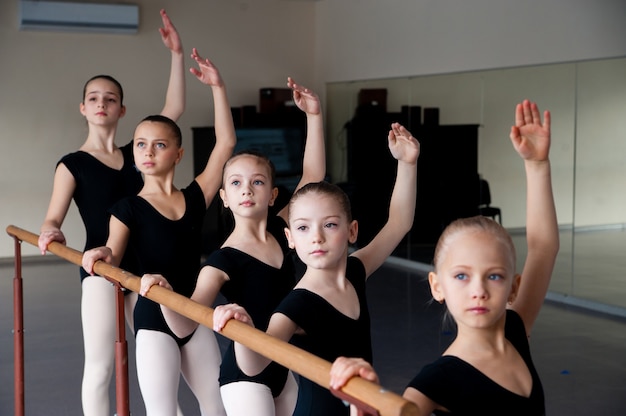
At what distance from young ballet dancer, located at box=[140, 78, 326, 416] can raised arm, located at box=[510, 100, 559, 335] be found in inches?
29.6

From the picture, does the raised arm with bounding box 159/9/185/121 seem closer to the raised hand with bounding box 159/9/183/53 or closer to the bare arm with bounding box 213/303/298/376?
the raised hand with bounding box 159/9/183/53

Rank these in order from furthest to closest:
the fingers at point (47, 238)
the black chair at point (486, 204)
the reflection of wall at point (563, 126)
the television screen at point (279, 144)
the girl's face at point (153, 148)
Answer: the television screen at point (279, 144) → the black chair at point (486, 204) → the reflection of wall at point (563, 126) → the fingers at point (47, 238) → the girl's face at point (153, 148)

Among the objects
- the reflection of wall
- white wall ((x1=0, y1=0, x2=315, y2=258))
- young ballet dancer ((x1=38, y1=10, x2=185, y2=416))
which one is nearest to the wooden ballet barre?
young ballet dancer ((x1=38, y1=10, x2=185, y2=416))

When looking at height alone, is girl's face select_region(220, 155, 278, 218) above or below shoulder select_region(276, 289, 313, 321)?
above

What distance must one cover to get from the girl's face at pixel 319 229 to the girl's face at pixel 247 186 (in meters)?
0.40

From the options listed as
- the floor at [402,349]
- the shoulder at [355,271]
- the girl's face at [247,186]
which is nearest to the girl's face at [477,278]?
the shoulder at [355,271]

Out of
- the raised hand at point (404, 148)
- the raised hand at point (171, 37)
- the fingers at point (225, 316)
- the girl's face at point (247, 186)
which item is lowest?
the fingers at point (225, 316)

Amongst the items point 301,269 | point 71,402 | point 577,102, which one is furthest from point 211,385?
point 301,269

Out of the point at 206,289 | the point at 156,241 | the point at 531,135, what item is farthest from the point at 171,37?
the point at 531,135

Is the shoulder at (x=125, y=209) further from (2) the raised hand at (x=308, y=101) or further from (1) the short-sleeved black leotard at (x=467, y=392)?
(1) the short-sleeved black leotard at (x=467, y=392)

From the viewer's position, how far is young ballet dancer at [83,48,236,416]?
279cm

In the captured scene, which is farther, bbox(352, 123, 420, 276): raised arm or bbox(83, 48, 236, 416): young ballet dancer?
bbox(83, 48, 236, 416): young ballet dancer

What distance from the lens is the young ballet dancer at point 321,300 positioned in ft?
6.69

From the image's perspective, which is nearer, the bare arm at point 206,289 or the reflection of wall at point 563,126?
the bare arm at point 206,289
